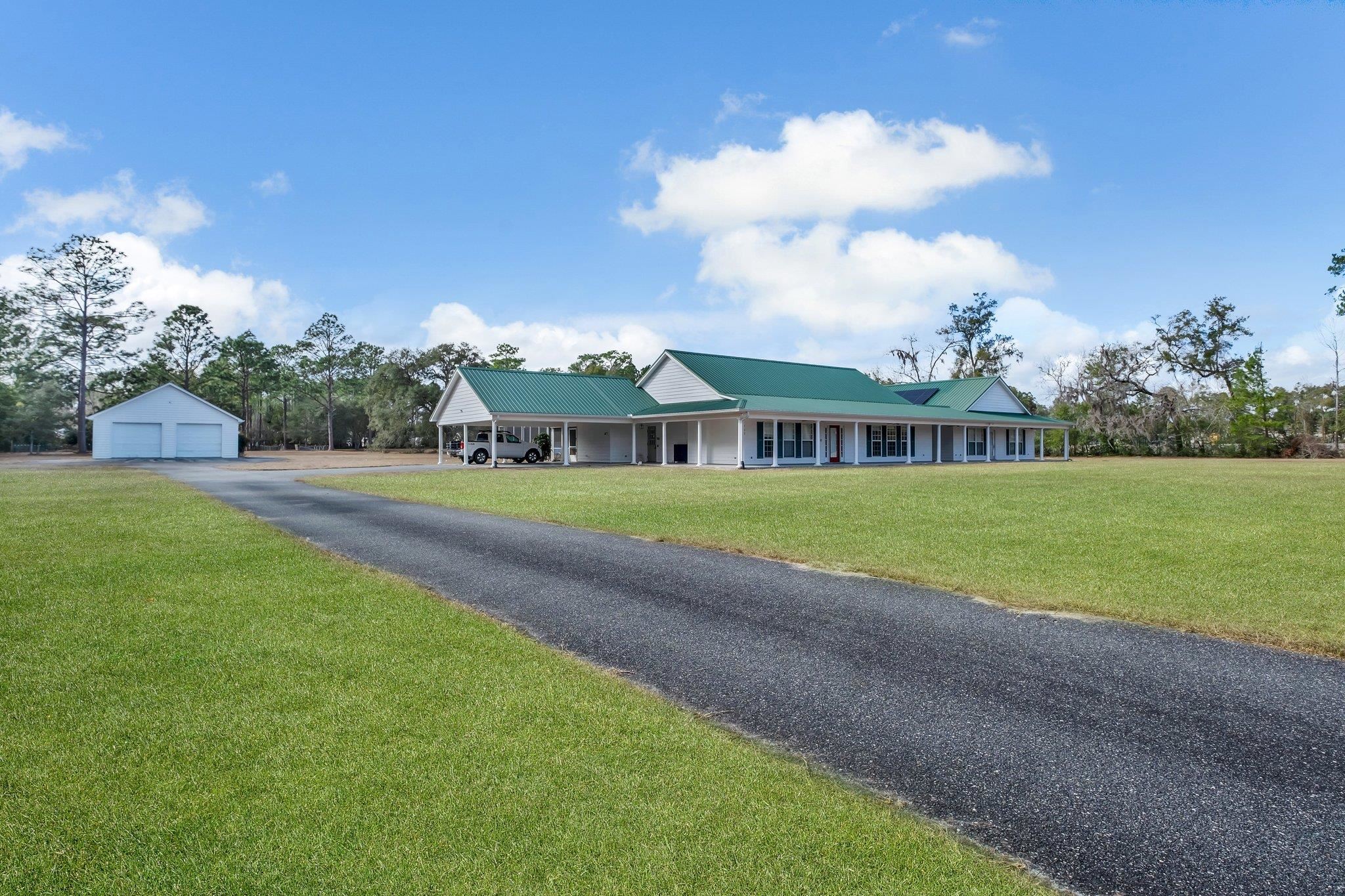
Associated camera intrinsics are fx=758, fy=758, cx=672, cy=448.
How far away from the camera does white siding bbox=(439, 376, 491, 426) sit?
3594cm

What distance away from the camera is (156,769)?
346 centimetres

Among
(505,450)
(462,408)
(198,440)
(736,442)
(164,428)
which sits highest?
(462,408)

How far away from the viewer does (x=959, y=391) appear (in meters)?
44.2

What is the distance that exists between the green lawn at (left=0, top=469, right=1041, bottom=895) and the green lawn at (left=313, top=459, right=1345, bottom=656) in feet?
14.7

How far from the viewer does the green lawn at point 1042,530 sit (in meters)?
6.96

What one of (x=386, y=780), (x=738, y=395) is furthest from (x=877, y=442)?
(x=386, y=780)

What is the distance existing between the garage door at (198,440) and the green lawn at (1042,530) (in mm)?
28610

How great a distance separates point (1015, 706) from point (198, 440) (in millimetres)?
51864

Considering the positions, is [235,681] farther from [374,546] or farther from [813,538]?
[813,538]

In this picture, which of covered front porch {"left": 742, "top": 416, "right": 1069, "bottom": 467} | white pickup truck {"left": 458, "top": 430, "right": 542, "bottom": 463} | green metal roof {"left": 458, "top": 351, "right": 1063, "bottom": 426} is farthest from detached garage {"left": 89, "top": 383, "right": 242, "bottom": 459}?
covered front porch {"left": 742, "top": 416, "right": 1069, "bottom": 467}

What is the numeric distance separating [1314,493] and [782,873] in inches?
789

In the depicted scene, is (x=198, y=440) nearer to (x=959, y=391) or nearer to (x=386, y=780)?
(x=959, y=391)

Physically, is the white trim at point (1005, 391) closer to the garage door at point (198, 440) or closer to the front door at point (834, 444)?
the front door at point (834, 444)

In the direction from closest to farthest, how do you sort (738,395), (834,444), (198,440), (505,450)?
(738,395)
(834,444)
(505,450)
(198,440)
